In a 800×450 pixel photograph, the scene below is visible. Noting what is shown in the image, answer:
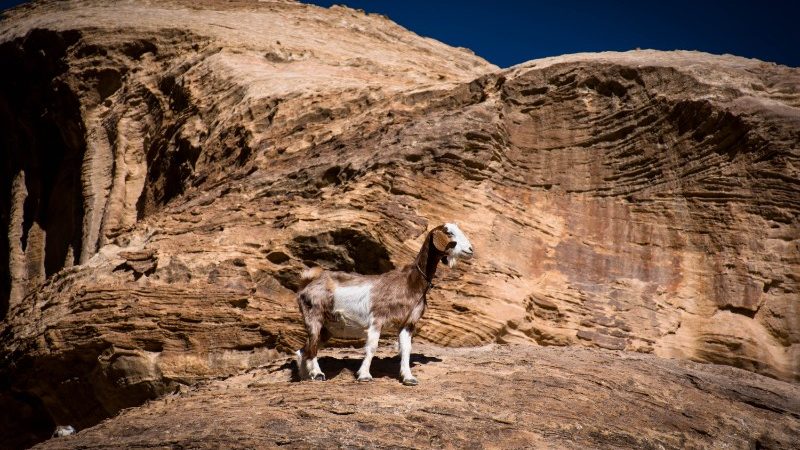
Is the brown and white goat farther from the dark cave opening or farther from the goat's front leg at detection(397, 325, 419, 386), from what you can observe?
the dark cave opening

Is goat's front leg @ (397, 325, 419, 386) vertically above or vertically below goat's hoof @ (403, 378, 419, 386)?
above

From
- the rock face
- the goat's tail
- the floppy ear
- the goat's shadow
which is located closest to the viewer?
the goat's shadow

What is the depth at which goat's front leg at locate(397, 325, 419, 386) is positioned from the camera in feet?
30.3

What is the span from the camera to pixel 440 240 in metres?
10.1

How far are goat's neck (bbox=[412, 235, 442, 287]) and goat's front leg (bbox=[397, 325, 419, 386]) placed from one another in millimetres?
721

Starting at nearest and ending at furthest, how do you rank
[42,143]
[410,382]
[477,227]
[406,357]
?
[410,382] → [406,357] → [477,227] → [42,143]

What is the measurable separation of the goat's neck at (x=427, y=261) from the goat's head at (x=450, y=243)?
0.08 meters

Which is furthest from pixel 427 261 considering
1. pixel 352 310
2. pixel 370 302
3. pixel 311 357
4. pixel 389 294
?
pixel 311 357

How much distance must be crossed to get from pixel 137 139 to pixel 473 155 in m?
11.9

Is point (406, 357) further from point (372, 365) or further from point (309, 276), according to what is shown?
point (309, 276)

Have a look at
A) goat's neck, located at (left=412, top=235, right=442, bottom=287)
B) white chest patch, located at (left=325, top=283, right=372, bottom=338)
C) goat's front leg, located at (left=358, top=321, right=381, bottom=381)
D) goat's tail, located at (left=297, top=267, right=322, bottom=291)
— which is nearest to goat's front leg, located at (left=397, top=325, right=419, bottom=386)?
goat's front leg, located at (left=358, top=321, right=381, bottom=381)

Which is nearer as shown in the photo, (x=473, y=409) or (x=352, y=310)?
(x=473, y=409)

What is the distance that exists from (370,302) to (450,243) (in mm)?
1294

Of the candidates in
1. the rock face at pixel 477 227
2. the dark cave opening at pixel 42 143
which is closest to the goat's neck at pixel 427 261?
the rock face at pixel 477 227
